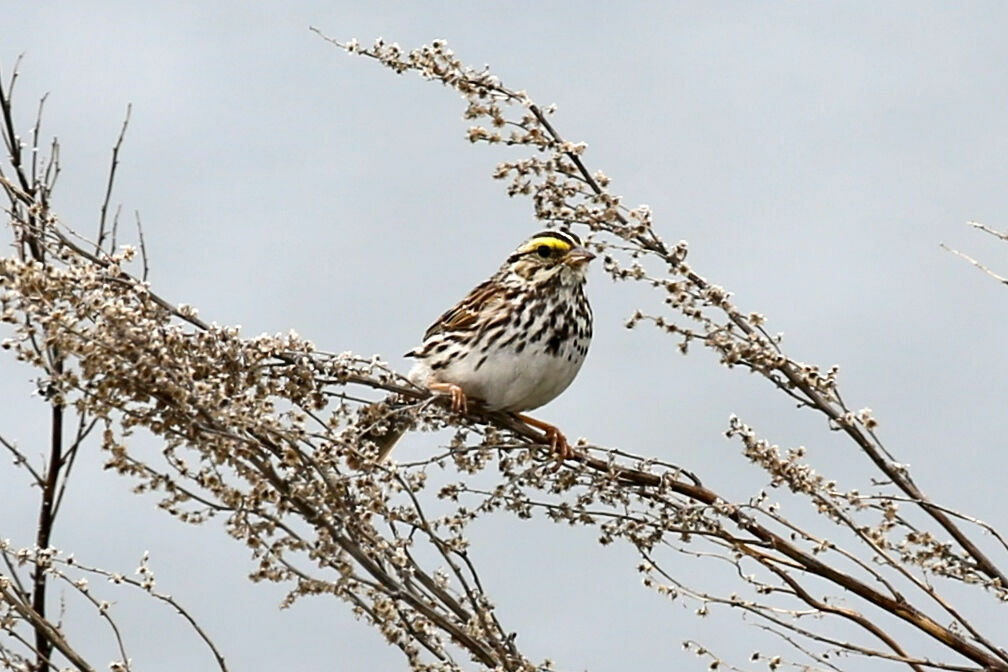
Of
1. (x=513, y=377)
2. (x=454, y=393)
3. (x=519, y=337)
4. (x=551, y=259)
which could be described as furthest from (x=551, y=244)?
(x=454, y=393)

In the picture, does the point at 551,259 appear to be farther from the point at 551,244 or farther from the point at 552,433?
the point at 552,433

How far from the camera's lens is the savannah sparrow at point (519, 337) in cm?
454

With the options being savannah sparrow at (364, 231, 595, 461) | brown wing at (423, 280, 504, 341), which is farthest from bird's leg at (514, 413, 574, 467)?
brown wing at (423, 280, 504, 341)

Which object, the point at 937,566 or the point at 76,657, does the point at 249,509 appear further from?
the point at 937,566

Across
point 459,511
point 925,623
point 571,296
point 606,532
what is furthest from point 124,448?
point 571,296

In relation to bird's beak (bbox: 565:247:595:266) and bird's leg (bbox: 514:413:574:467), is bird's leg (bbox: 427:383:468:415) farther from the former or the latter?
bird's beak (bbox: 565:247:595:266)

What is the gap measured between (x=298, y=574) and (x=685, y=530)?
783mm

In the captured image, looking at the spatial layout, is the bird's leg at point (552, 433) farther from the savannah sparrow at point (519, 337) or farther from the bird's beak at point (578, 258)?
the bird's beak at point (578, 258)

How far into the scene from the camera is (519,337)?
4.64 metres

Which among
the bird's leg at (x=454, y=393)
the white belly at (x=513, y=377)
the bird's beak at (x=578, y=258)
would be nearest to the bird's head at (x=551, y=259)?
the bird's beak at (x=578, y=258)

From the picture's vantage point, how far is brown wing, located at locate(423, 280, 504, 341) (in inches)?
188

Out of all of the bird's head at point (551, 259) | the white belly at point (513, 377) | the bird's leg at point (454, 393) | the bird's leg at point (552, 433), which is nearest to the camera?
the bird's leg at point (552, 433)

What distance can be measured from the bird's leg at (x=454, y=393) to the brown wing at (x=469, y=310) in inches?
10.7

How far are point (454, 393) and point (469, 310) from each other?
51 centimetres
